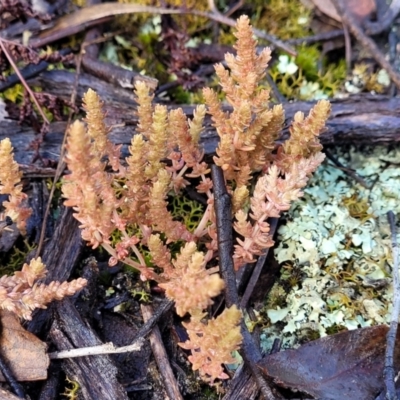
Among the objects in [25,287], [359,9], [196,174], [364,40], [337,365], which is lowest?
[337,365]

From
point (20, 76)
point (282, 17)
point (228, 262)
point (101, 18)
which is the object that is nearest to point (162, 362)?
point (228, 262)

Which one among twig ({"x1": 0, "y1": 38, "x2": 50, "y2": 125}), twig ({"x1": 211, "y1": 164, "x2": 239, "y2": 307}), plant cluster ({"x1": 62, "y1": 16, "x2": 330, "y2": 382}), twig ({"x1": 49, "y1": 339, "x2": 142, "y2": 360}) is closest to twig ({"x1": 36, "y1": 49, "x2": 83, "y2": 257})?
twig ({"x1": 0, "y1": 38, "x2": 50, "y2": 125})

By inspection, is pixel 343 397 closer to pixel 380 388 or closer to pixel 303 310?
pixel 380 388

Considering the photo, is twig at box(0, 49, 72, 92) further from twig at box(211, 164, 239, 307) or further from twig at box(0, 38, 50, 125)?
twig at box(211, 164, 239, 307)

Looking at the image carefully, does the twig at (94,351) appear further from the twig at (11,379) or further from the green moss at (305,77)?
the green moss at (305,77)

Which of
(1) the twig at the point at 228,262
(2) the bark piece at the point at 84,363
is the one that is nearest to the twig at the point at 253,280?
(1) the twig at the point at 228,262

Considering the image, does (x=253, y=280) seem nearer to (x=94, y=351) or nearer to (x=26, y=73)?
(x=94, y=351)

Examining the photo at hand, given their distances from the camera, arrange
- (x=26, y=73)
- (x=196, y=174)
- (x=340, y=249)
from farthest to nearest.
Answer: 1. (x=26, y=73)
2. (x=340, y=249)
3. (x=196, y=174)
